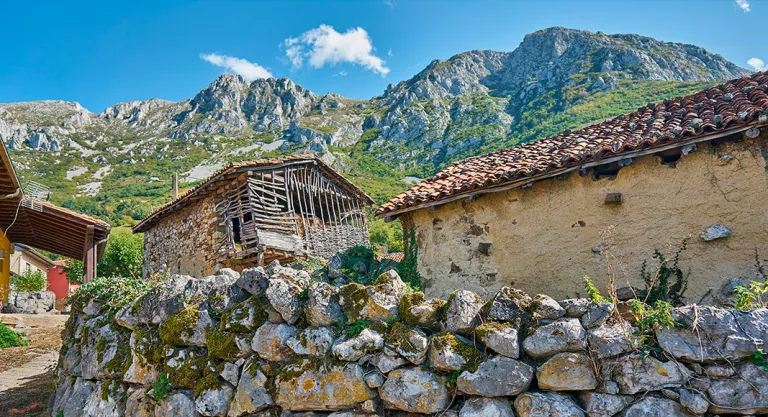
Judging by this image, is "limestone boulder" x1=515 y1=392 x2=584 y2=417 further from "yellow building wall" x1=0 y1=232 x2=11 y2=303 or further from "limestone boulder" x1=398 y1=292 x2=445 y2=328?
"yellow building wall" x1=0 y1=232 x2=11 y2=303

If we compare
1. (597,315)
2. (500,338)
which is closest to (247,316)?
(500,338)

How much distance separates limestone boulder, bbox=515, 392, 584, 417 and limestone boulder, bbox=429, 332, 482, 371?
0.46m

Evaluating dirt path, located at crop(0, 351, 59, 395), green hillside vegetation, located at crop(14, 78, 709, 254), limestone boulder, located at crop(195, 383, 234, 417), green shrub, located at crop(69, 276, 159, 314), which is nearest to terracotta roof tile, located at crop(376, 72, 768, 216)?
green shrub, located at crop(69, 276, 159, 314)

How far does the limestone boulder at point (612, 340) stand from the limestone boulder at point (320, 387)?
1.95m

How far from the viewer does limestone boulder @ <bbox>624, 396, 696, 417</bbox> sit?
313 cm

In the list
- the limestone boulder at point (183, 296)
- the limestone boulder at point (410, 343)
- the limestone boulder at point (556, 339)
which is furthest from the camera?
the limestone boulder at point (183, 296)

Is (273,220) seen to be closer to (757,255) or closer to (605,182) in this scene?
(605,182)

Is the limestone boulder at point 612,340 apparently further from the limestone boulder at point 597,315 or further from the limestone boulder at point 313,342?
the limestone boulder at point 313,342

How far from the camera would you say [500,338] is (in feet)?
11.7

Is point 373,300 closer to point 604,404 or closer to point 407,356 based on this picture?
point 407,356

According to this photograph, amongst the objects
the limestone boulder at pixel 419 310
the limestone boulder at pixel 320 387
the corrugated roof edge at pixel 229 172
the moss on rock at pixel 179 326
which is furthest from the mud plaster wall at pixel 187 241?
the limestone boulder at pixel 419 310

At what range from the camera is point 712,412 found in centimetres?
311

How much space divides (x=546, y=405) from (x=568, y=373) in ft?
0.99

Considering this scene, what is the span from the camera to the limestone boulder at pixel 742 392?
3006mm
